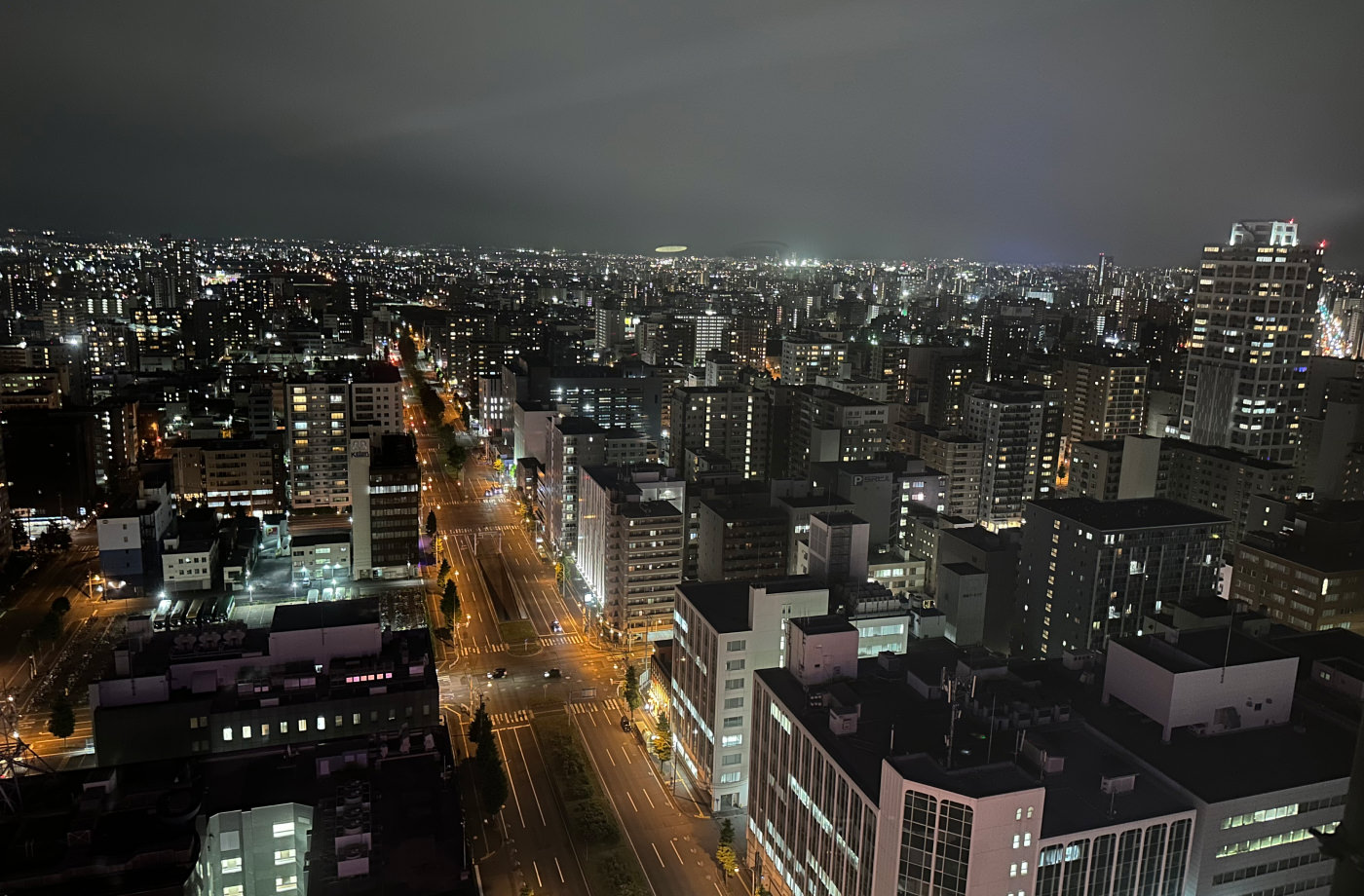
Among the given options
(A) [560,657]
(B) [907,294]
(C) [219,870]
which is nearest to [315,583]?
(A) [560,657]

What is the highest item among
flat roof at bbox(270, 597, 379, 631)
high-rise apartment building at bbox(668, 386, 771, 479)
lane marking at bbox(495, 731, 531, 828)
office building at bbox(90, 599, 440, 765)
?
high-rise apartment building at bbox(668, 386, 771, 479)

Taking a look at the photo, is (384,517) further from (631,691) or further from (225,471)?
(631,691)

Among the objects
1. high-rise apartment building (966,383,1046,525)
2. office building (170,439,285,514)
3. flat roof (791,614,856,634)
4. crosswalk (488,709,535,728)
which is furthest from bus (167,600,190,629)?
high-rise apartment building (966,383,1046,525)

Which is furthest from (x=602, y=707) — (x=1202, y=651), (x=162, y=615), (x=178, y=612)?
(x=162, y=615)

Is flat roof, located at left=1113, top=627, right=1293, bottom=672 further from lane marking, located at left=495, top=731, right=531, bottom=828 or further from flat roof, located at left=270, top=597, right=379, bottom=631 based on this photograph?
flat roof, located at left=270, top=597, right=379, bottom=631

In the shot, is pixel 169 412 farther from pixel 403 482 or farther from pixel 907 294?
pixel 907 294

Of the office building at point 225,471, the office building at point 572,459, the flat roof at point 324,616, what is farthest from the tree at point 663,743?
the office building at point 225,471
